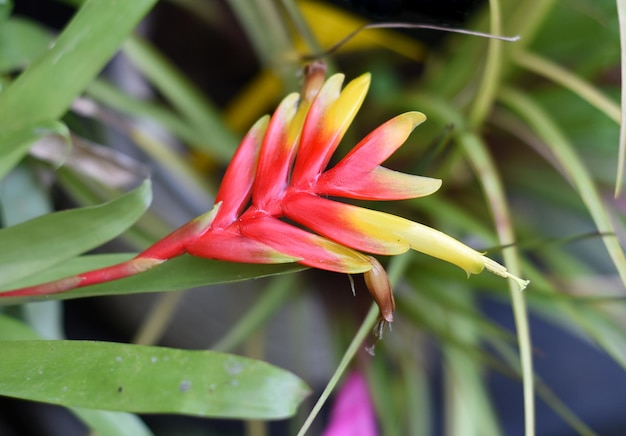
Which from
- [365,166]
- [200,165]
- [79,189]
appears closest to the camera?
[365,166]

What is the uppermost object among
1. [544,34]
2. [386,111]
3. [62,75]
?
[544,34]

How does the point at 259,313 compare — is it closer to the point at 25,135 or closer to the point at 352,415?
the point at 352,415

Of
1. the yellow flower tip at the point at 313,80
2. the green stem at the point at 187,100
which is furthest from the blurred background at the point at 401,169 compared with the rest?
the yellow flower tip at the point at 313,80

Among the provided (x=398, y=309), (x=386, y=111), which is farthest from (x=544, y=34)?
(x=398, y=309)

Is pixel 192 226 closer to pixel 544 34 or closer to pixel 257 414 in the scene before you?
pixel 257 414

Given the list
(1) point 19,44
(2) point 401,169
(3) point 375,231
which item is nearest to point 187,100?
(1) point 19,44

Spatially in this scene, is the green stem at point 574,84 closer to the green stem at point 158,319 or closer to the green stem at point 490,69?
the green stem at point 490,69

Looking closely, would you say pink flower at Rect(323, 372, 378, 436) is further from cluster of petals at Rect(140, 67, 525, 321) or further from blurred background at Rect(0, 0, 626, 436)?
cluster of petals at Rect(140, 67, 525, 321)
